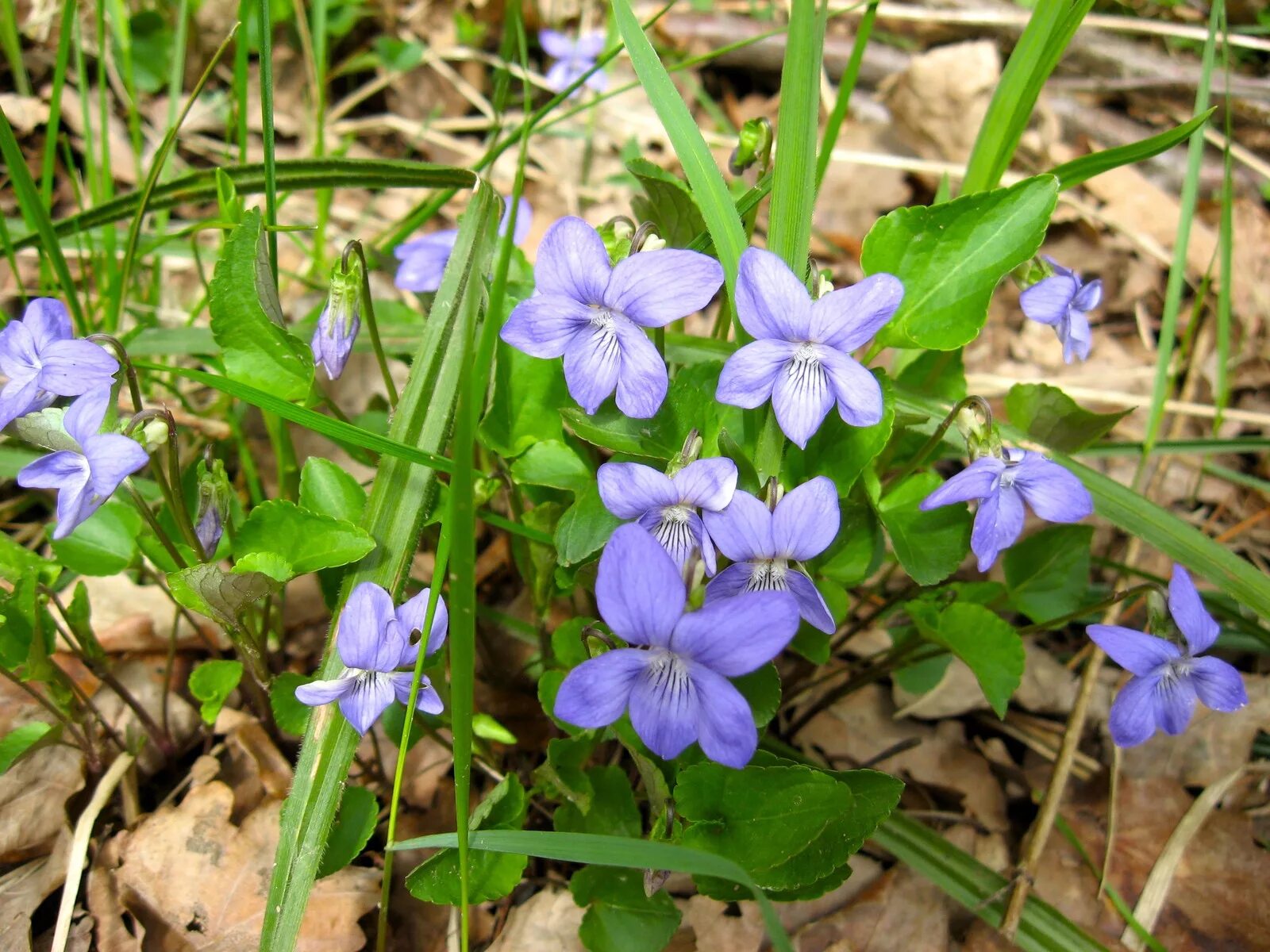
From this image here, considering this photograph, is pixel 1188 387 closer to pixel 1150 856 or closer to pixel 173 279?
pixel 1150 856

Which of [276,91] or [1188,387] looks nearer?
[1188,387]

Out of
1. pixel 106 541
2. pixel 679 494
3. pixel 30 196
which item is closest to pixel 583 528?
pixel 679 494

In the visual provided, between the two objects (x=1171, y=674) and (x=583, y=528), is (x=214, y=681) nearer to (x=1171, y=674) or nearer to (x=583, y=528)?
(x=583, y=528)

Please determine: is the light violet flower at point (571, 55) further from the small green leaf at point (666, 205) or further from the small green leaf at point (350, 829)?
the small green leaf at point (350, 829)

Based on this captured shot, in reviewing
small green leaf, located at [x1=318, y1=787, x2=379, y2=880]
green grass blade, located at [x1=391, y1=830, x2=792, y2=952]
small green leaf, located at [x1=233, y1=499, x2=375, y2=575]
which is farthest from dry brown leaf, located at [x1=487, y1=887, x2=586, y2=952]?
small green leaf, located at [x1=233, y1=499, x2=375, y2=575]

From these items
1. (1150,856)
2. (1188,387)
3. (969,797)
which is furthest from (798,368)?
(1188,387)

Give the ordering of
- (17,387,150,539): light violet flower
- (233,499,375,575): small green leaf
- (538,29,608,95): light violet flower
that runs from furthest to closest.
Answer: (538,29,608,95): light violet flower
(233,499,375,575): small green leaf
(17,387,150,539): light violet flower

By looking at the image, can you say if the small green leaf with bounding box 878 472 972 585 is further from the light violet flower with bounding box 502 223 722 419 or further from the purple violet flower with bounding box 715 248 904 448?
the light violet flower with bounding box 502 223 722 419
